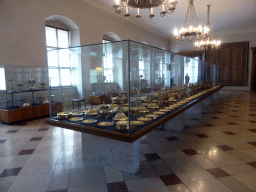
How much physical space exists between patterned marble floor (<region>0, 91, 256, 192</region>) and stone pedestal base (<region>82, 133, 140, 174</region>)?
10 cm

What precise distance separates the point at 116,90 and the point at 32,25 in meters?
5.26

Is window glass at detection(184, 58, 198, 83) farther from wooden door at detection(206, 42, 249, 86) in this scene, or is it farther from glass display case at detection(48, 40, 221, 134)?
wooden door at detection(206, 42, 249, 86)

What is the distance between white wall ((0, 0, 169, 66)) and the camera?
5875mm

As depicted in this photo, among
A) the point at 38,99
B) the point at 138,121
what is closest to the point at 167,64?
the point at 138,121

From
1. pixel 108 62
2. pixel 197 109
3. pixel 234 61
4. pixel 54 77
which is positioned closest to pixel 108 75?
pixel 108 62

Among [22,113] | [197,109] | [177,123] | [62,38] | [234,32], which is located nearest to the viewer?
[177,123]

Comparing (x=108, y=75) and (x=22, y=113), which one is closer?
(x=108, y=75)

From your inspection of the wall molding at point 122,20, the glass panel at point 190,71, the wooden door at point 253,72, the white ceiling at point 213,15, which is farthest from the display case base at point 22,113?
the wooden door at point 253,72

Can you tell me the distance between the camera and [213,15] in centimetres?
1109

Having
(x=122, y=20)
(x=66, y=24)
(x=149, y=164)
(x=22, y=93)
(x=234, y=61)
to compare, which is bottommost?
(x=149, y=164)

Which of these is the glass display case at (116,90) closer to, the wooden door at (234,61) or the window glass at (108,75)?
the window glass at (108,75)

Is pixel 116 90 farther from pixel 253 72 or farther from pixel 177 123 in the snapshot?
pixel 253 72

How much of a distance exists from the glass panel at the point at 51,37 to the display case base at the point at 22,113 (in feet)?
10.1

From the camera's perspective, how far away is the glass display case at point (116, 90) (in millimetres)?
2525
